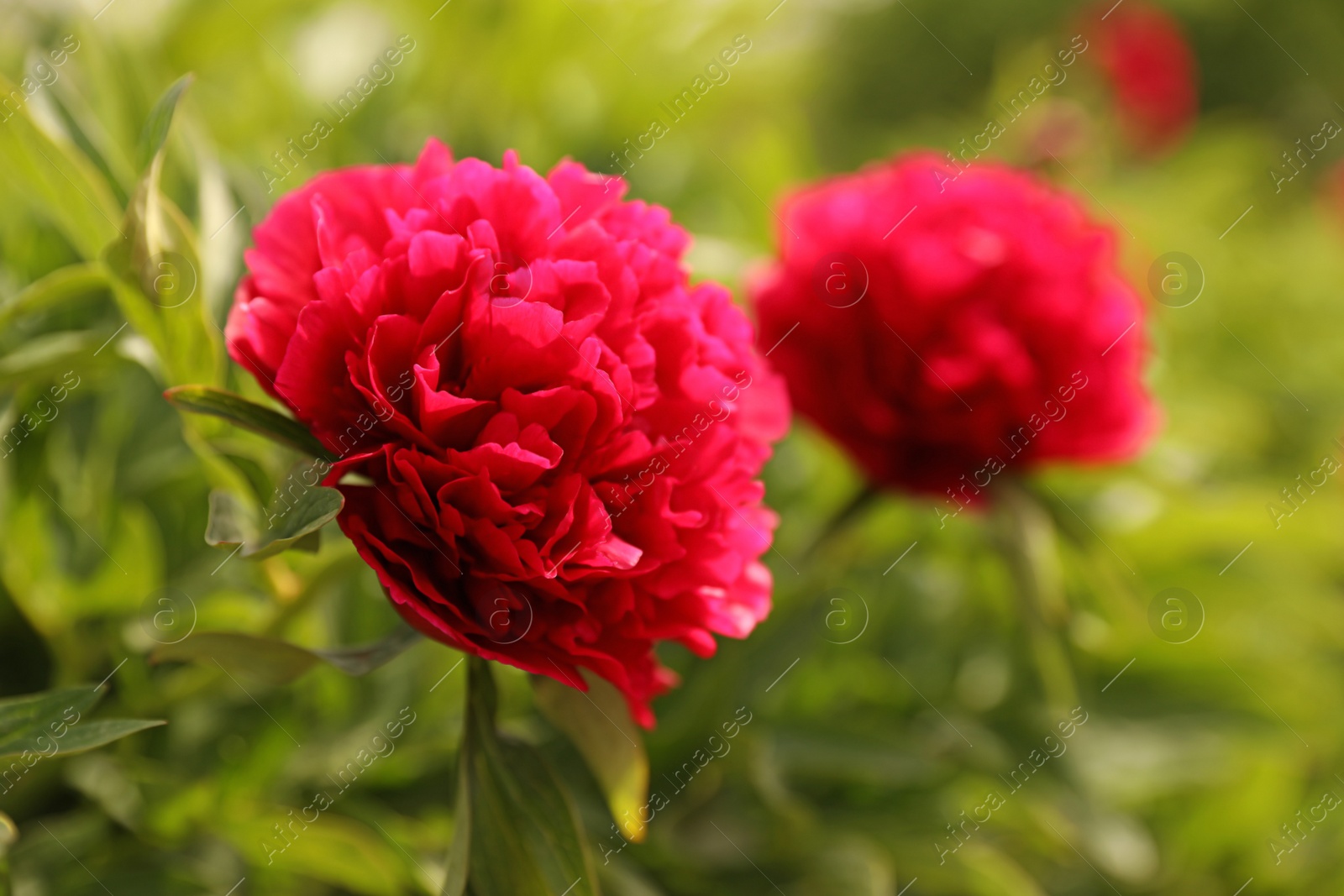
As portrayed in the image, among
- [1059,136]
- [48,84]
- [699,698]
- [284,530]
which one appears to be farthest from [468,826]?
[1059,136]

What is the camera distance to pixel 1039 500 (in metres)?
0.96

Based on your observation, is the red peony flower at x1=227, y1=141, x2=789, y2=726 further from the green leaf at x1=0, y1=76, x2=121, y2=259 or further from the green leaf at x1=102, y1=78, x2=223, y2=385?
the green leaf at x1=0, y1=76, x2=121, y2=259

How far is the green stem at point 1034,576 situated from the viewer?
3.05ft

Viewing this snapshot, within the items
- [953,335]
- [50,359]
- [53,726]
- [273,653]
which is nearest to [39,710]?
[53,726]

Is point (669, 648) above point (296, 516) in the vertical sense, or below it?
below

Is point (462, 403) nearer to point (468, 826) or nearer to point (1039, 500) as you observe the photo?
point (468, 826)

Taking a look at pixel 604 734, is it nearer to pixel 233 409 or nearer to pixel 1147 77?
pixel 233 409

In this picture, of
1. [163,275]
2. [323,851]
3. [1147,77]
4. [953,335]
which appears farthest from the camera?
[1147,77]

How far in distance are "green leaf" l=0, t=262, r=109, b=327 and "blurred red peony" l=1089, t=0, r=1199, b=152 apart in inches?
103

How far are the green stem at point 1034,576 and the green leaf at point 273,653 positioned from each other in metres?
0.60

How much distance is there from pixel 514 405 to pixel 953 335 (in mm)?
533

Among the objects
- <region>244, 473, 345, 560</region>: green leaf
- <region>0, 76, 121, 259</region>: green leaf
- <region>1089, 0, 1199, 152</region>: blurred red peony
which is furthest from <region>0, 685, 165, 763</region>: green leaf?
<region>1089, 0, 1199, 152</region>: blurred red peony

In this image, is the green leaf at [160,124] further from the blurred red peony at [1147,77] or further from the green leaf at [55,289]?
the blurred red peony at [1147,77]

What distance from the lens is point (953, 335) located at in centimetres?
90
